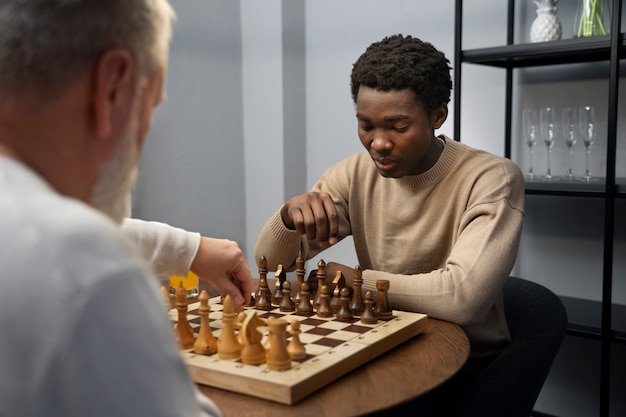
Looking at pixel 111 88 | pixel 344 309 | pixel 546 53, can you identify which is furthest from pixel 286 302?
pixel 546 53

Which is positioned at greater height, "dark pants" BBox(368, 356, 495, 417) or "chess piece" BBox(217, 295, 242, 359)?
"chess piece" BBox(217, 295, 242, 359)

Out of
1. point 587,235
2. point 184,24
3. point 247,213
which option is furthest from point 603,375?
point 184,24

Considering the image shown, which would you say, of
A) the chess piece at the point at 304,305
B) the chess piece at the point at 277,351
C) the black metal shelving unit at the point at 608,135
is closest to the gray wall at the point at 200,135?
the black metal shelving unit at the point at 608,135

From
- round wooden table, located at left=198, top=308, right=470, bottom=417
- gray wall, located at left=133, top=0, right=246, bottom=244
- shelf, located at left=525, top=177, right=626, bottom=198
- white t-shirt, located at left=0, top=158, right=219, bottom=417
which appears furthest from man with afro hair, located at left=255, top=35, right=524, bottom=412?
gray wall, located at left=133, top=0, right=246, bottom=244

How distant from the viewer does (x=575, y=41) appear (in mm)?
2861

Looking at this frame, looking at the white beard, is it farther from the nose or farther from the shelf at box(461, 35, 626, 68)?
the shelf at box(461, 35, 626, 68)

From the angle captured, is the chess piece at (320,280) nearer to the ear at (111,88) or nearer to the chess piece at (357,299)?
the chess piece at (357,299)

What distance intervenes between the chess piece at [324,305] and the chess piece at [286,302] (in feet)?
0.32

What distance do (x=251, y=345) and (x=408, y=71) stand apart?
1.11 meters

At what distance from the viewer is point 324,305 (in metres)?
1.77

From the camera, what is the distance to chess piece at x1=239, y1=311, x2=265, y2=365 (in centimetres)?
133

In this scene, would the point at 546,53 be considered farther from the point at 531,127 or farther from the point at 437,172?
the point at 437,172

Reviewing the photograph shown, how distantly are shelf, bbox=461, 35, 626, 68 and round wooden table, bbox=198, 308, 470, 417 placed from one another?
69.8 inches

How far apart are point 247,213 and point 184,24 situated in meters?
1.34
